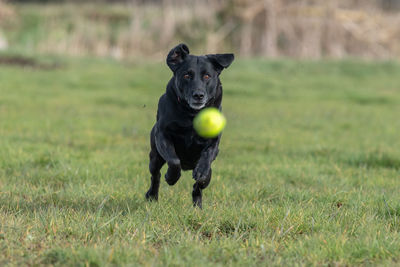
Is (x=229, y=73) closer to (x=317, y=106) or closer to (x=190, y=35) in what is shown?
(x=317, y=106)

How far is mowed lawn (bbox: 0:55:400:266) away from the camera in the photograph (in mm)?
3562

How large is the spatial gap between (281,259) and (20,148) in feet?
16.6

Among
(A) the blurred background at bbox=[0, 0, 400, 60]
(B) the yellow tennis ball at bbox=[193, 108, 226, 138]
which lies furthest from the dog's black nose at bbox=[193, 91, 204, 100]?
(A) the blurred background at bbox=[0, 0, 400, 60]

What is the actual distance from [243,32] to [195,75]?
22.8 m

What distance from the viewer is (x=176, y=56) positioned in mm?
4883

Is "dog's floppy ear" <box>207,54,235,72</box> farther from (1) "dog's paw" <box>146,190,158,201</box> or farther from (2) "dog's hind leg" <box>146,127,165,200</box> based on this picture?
(1) "dog's paw" <box>146,190,158,201</box>

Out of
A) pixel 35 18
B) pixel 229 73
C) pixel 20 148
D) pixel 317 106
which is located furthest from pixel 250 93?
pixel 35 18

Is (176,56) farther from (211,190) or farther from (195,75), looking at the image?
(211,190)

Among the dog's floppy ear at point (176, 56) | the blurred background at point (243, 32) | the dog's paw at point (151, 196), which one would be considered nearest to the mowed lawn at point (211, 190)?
the dog's paw at point (151, 196)

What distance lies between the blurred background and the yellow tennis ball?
21.1 meters

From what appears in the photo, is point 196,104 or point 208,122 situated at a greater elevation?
point 196,104

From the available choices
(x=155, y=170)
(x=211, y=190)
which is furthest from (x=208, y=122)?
(x=211, y=190)

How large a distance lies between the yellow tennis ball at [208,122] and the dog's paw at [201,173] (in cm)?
28

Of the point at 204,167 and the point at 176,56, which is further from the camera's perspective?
the point at 176,56
